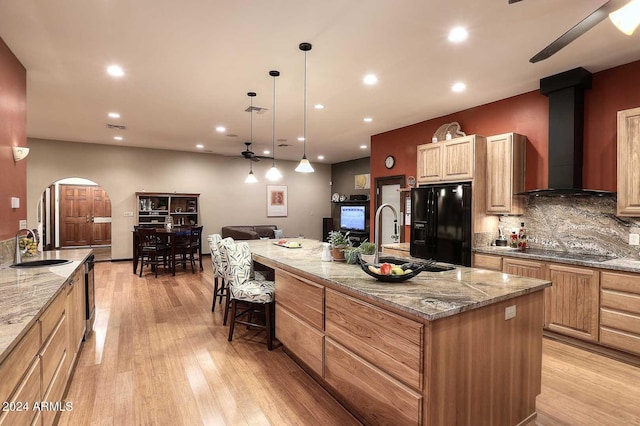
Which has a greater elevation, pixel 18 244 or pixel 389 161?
pixel 389 161

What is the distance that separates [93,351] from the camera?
3148 millimetres

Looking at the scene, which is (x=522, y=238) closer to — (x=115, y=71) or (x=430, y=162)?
(x=430, y=162)

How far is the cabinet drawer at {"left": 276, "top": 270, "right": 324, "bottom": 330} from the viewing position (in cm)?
242

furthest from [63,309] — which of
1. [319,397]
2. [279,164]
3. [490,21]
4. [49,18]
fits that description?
[279,164]

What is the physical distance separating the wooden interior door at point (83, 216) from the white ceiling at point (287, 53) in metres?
5.79

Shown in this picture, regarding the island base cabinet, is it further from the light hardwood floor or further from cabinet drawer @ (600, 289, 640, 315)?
cabinet drawer @ (600, 289, 640, 315)

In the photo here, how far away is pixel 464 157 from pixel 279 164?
22.2 feet

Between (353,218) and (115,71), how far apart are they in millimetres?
7148

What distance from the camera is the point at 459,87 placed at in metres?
4.00

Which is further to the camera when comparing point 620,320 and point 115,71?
point 115,71

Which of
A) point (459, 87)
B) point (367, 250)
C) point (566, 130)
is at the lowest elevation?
point (367, 250)

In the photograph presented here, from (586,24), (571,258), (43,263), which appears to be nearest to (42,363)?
(43,263)

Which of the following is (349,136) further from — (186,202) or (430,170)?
(186,202)

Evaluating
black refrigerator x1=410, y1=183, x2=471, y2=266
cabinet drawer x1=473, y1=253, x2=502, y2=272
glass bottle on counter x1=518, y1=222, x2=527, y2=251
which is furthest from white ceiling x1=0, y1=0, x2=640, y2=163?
cabinet drawer x1=473, y1=253, x2=502, y2=272
